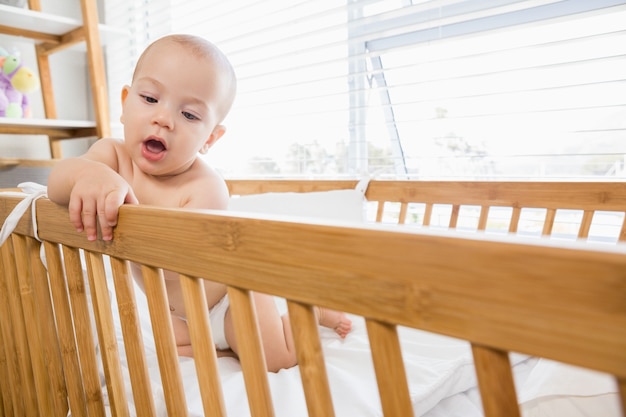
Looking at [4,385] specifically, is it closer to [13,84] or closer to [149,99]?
[149,99]

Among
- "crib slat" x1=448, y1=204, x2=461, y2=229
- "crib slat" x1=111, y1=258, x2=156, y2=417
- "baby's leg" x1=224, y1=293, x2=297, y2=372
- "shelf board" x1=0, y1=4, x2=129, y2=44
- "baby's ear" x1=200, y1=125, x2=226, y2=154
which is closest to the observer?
"crib slat" x1=111, y1=258, x2=156, y2=417

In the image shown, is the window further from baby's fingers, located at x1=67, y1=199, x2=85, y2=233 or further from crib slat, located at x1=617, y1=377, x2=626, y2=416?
crib slat, located at x1=617, y1=377, x2=626, y2=416

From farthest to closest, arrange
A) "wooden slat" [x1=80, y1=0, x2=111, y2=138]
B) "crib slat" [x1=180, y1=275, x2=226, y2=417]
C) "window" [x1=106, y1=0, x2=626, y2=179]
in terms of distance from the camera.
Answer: "wooden slat" [x1=80, y1=0, x2=111, y2=138] < "window" [x1=106, y1=0, x2=626, y2=179] < "crib slat" [x1=180, y1=275, x2=226, y2=417]

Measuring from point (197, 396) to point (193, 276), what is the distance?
1.02 feet

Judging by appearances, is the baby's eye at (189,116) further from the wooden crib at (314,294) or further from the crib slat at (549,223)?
the crib slat at (549,223)

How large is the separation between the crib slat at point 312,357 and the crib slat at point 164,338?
0.66 ft

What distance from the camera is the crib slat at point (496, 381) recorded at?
30 cm

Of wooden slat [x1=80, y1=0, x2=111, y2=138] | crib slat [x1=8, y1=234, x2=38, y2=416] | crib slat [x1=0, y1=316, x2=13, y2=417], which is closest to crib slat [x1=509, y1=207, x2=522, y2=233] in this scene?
crib slat [x1=8, y1=234, x2=38, y2=416]

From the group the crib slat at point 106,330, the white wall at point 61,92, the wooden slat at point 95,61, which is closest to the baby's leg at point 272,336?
the crib slat at point 106,330

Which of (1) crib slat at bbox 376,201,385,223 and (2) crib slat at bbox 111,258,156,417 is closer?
(2) crib slat at bbox 111,258,156,417

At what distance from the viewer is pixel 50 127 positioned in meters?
2.05

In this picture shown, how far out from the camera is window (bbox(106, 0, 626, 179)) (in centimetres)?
131

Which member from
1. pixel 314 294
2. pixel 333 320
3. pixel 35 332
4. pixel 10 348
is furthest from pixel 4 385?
pixel 314 294

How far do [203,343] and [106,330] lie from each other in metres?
0.23
